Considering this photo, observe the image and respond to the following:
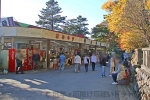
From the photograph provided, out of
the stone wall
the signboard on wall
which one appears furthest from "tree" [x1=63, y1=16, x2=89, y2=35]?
the stone wall

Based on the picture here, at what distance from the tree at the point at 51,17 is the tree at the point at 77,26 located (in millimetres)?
4479

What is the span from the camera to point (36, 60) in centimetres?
1873

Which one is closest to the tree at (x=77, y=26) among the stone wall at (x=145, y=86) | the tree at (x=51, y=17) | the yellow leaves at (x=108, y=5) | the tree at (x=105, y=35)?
the tree at (x=51, y=17)

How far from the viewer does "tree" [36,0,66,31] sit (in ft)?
209

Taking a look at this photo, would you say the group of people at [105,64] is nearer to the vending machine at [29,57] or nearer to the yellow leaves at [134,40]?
the vending machine at [29,57]

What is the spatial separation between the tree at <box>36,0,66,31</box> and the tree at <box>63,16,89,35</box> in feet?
14.7

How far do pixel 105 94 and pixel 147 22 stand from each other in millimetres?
Result: 9071

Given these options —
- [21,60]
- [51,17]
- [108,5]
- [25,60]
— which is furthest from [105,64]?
[51,17]

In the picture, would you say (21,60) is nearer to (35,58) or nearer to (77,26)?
(35,58)

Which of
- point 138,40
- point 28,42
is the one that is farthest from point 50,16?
point 138,40

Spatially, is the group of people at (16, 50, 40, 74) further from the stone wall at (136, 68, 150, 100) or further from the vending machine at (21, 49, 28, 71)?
the stone wall at (136, 68, 150, 100)

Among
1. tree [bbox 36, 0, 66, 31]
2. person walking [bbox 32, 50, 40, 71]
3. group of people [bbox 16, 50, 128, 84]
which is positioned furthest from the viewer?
tree [bbox 36, 0, 66, 31]

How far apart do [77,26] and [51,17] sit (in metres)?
9.78

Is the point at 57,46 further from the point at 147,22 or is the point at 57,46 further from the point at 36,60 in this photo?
the point at 147,22
